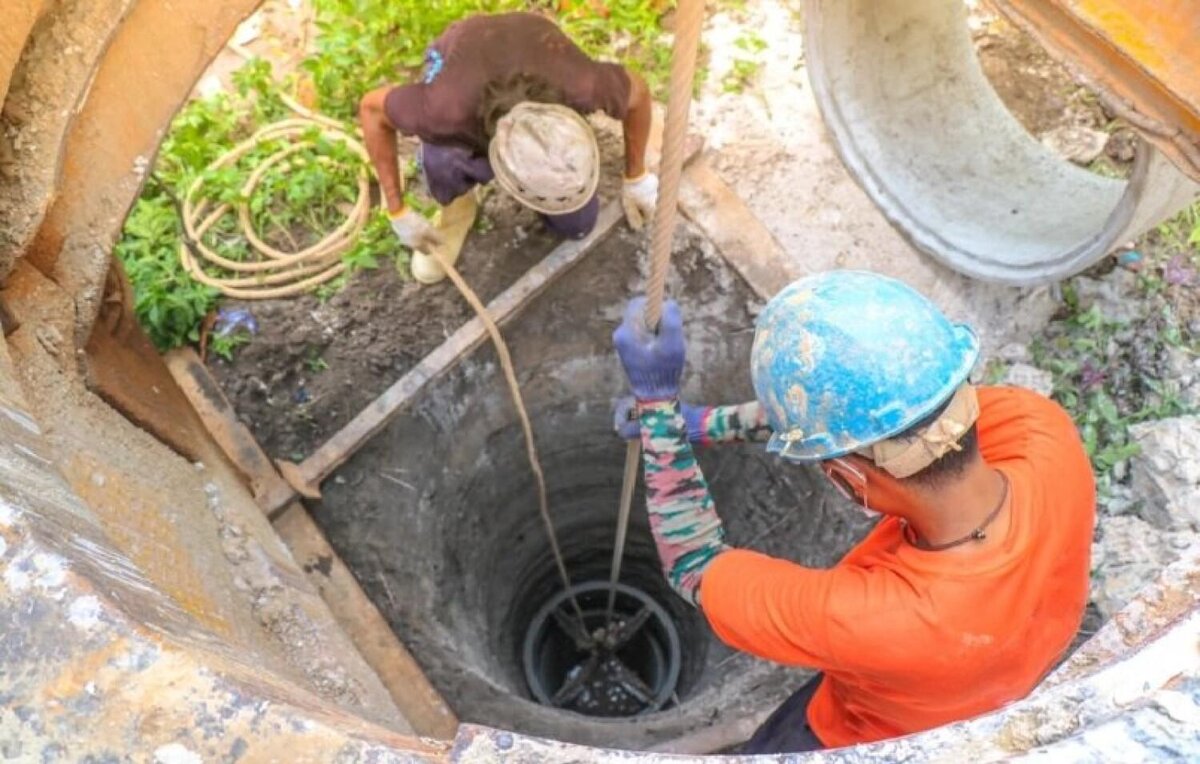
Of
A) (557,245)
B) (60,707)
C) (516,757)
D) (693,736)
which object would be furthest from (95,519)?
(557,245)

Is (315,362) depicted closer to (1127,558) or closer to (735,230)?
(735,230)

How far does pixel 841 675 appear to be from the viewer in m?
2.35

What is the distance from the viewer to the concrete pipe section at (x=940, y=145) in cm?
402

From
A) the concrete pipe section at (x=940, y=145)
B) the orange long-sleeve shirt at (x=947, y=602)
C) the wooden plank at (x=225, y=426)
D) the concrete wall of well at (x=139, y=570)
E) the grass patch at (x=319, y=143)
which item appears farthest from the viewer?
the grass patch at (x=319, y=143)

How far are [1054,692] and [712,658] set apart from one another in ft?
10.5

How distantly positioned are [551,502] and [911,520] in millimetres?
2685

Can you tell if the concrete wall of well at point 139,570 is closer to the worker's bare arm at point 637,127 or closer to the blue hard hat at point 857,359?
the blue hard hat at point 857,359

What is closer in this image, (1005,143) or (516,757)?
(516,757)

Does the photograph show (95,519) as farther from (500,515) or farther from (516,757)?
(500,515)

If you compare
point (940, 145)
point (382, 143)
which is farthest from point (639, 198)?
point (940, 145)

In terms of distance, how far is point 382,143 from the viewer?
3803mm

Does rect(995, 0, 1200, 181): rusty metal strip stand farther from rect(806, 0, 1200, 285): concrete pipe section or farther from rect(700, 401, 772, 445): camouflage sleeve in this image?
rect(806, 0, 1200, 285): concrete pipe section

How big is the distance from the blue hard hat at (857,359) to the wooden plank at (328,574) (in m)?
1.52

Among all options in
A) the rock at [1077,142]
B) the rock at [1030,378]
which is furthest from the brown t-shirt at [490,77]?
the rock at [1077,142]
